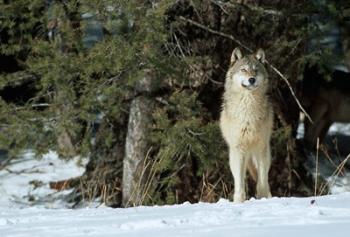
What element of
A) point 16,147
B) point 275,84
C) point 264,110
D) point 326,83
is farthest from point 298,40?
point 326,83

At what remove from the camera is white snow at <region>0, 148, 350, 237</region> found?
5660mm

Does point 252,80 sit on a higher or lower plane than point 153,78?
higher

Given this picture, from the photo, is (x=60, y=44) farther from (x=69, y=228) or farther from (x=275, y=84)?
(x=69, y=228)

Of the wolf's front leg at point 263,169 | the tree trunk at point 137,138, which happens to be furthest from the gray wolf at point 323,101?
the wolf's front leg at point 263,169

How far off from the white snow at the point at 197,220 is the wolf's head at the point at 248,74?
2.07m

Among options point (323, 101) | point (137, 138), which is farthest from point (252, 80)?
point (323, 101)

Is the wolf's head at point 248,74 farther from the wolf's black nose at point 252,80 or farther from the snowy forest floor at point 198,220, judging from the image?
the snowy forest floor at point 198,220

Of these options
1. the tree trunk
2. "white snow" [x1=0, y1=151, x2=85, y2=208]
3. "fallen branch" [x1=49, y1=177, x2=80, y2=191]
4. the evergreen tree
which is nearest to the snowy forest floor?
the evergreen tree

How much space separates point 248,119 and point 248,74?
1.71ft

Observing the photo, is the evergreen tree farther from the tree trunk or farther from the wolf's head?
the wolf's head

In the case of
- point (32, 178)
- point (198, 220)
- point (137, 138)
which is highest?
point (198, 220)

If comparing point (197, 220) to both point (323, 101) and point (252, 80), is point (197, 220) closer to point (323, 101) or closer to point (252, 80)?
point (252, 80)

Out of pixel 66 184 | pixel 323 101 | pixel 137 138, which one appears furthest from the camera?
pixel 323 101

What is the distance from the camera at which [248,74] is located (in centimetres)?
909
